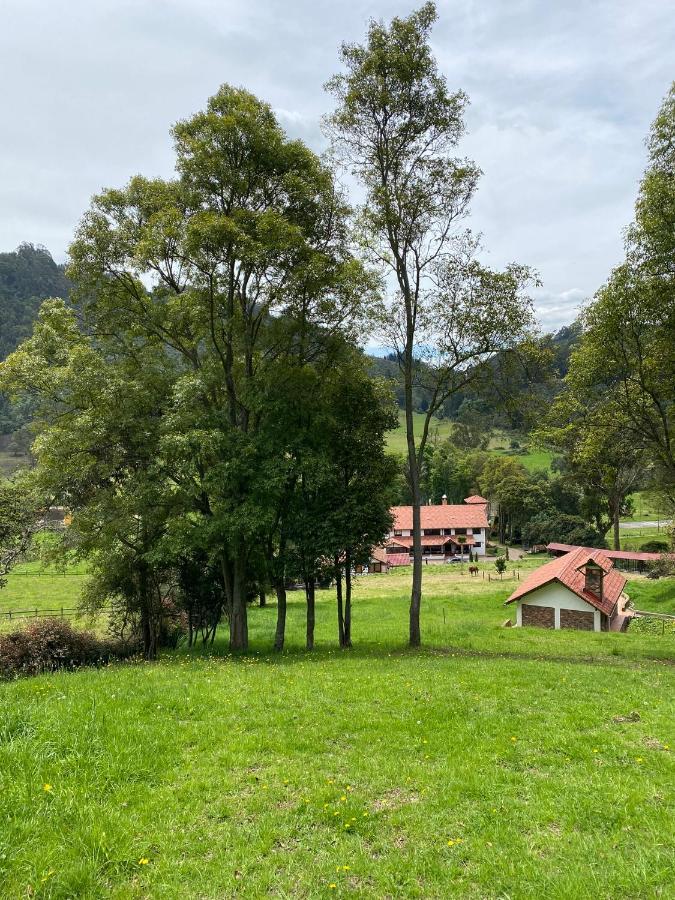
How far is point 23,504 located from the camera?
53.2 ft

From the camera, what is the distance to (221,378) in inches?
712

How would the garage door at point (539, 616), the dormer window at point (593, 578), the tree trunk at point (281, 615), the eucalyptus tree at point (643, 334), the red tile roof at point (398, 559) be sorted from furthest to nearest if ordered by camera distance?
the red tile roof at point (398, 559), the dormer window at point (593, 578), the garage door at point (539, 616), the tree trunk at point (281, 615), the eucalyptus tree at point (643, 334)

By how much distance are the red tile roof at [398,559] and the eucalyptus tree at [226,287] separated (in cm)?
5140

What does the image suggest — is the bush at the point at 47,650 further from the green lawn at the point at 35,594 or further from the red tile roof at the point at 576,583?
the red tile roof at the point at 576,583

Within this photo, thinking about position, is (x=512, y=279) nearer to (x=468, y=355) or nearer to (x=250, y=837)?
(x=468, y=355)

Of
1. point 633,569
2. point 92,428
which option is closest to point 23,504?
point 92,428

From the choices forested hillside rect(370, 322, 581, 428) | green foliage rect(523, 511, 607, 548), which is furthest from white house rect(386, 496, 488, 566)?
forested hillside rect(370, 322, 581, 428)

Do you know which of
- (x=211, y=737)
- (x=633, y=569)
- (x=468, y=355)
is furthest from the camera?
(x=633, y=569)

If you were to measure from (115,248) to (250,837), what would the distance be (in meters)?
17.7

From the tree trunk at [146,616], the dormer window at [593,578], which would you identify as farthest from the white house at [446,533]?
the tree trunk at [146,616]

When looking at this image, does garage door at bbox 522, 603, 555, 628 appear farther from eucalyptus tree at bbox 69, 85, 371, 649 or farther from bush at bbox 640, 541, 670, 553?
bush at bbox 640, 541, 670, 553

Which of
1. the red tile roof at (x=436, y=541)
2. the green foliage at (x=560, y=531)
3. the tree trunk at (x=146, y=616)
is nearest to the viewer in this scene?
the tree trunk at (x=146, y=616)

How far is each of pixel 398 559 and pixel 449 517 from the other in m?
11.3

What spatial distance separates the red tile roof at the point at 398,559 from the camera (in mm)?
68250
